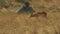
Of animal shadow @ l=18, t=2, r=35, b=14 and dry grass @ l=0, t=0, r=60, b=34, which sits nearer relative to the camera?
dry grass @ l=0, t=0, r=60, b=34

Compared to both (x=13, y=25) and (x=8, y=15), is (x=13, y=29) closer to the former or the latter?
(x=13, y=25)

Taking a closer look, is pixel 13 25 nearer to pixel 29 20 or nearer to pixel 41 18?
pixel 29 20

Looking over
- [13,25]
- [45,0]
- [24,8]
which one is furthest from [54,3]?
[13,25]

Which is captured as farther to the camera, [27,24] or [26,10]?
[26,10]

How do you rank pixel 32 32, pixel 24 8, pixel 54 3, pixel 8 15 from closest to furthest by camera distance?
pixel 32 32
pixel 8 15
pixel 24 8
pixel 54 3

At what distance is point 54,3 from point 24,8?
2.41 m

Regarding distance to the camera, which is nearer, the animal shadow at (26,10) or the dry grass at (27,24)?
the dry grass at (27,24)

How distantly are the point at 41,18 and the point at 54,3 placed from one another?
10.8ft

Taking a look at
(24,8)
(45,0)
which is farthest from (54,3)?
(24,8)

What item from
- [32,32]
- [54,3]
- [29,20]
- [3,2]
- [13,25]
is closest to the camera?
[32,32]

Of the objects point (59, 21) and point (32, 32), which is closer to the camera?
point (32, 32)

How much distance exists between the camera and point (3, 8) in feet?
35.2

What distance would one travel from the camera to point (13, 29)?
786cm

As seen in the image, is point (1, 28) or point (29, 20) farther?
point (29, 20)
